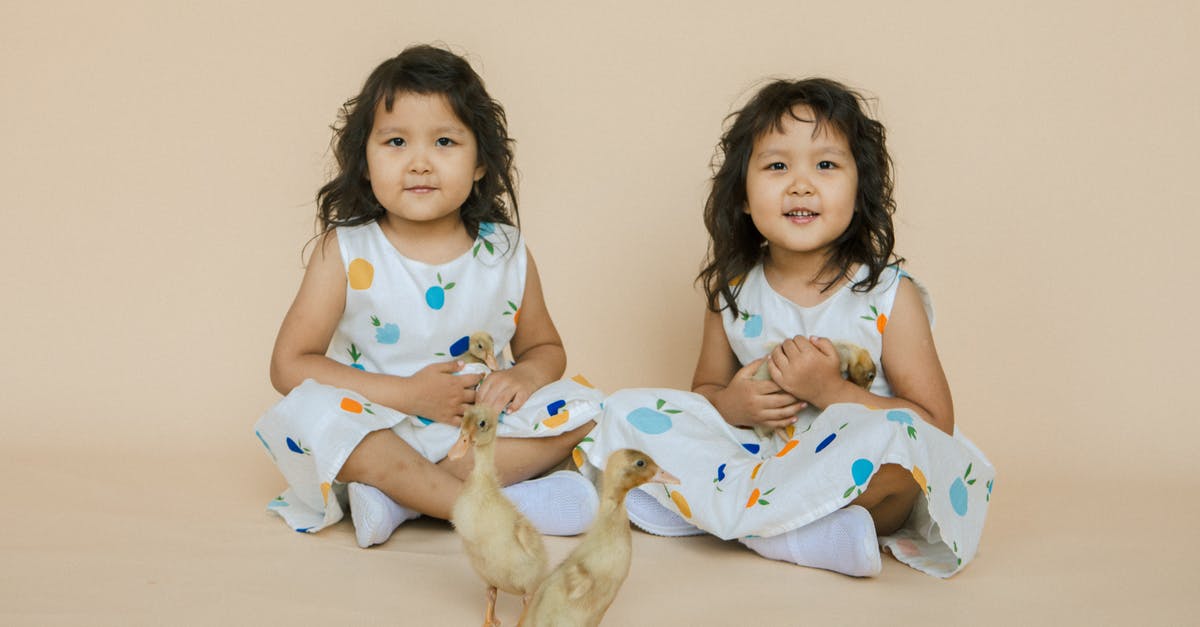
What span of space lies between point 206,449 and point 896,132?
2.00 metres

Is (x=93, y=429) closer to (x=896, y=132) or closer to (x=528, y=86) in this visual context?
(x=528, y=86)

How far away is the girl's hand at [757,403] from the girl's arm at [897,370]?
0.14ft

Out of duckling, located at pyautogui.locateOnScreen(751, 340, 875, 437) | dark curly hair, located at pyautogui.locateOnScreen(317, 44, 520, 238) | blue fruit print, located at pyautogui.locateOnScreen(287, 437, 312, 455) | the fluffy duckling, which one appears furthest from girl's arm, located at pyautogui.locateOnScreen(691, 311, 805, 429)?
blue fruit print, located at pyautogui.locateOnScreen(287, 437, 312, 455)

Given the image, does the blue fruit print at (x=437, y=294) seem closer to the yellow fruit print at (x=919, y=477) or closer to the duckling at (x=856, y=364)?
the duckling at (x=856, y=364)

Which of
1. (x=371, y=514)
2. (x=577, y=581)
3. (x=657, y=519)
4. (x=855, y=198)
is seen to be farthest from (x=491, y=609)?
(x=855, y=198)

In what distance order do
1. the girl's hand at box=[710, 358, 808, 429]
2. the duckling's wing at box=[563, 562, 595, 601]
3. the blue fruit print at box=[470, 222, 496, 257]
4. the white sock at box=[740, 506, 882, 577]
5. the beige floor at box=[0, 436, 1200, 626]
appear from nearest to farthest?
the duckling's wing at box=[563, 562, 595, 601]
the beige floor at box=[0, 436, 1200, 626]
the white sock at box=[740, 506, 882, 577]
the girl's hand at box=[710, 358, 808, 429]
the blue fruit print at box=[470, 222, 496, 257]

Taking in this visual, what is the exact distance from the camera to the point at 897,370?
8.85 feet

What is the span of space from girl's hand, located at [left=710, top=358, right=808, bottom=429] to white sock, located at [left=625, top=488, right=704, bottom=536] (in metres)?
0.25

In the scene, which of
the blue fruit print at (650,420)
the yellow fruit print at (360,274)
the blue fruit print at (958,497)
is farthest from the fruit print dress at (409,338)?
the blue fruit print at (958,497)

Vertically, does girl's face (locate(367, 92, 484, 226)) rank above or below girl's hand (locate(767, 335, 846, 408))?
above

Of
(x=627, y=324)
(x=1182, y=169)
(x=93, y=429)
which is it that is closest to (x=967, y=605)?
(x=627, y=324)

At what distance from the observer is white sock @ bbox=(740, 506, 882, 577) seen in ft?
7.57

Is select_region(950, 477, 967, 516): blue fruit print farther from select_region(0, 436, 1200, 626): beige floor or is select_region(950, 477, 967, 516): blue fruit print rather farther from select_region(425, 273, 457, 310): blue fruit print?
select_region(425, 273, 457, 310): blue fruit print

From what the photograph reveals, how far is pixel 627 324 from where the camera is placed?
3.62m
